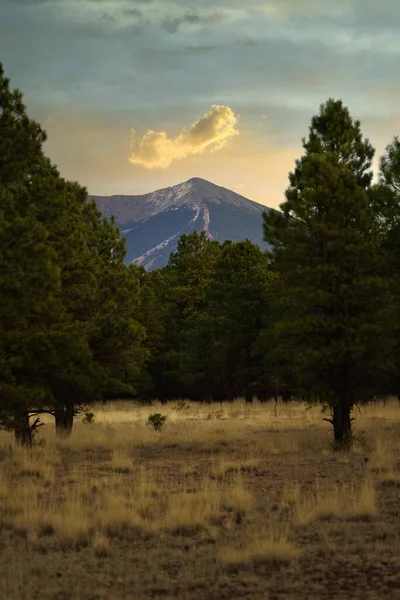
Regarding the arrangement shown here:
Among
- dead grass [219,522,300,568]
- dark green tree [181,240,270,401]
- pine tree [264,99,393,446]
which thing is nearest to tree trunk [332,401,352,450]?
pine tree [264,99,393,446]

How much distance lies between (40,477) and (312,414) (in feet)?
74.4

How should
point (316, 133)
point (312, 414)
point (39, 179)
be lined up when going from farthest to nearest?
point (312, 414)
point (316, 133)
point (39, 179)

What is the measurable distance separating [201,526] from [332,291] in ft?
39.3

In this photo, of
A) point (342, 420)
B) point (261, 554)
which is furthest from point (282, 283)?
point (261, 554)

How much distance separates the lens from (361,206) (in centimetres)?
2147

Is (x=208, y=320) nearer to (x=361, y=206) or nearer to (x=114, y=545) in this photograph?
(x=361, y=206)

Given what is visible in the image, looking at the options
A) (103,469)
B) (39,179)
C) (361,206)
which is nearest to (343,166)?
(361,206)

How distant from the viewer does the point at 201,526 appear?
10656 mm

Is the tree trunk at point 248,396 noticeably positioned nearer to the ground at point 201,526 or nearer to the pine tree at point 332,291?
the pine tree at point 332,291

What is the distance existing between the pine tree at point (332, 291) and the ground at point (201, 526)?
2.23m

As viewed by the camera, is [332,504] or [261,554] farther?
[332,504]

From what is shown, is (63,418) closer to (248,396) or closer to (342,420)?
(342,420)

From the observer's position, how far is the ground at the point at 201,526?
25.6 feet

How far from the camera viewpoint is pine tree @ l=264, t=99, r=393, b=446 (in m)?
20.7
